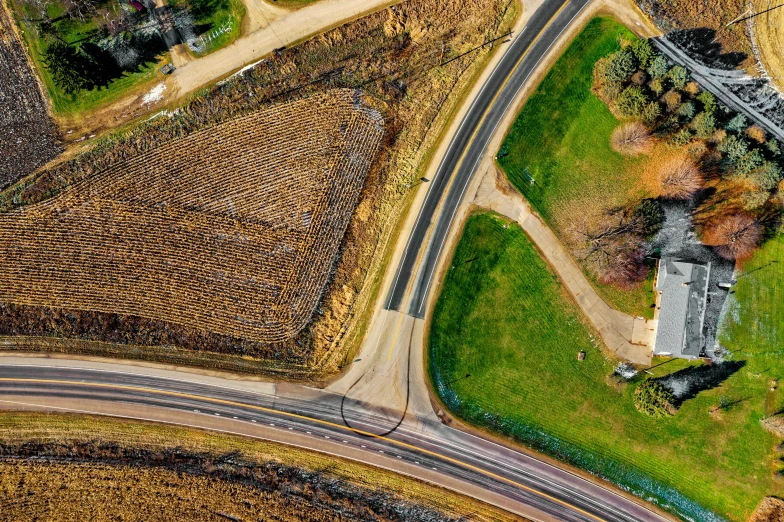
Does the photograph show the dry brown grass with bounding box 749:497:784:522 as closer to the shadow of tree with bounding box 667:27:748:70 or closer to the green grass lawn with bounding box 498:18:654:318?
the green grass lawn with bounding box 498:18:654:318

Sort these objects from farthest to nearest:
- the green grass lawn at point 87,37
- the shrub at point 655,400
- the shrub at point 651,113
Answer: the green grass lawn at point 87,37
the shrub at point 651,113
the shrub at point 655,400

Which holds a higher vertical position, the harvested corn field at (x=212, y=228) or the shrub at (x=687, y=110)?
the shrub at (x=687, y=110)

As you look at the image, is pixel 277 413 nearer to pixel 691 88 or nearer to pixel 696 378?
pixel 696 378

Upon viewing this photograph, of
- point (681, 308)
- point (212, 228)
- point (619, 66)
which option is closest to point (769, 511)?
point (681, 308)

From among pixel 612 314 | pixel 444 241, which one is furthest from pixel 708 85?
pixel 444 241

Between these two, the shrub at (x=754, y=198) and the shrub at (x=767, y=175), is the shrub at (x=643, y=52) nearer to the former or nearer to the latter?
the shrub at (x=767, y=175)

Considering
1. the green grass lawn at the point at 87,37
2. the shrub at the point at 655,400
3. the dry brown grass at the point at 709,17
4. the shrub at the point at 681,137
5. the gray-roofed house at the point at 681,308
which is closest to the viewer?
the shrub at the point at 655,400

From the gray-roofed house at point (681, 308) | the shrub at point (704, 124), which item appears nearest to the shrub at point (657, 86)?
the shrub at point (704, 124)
